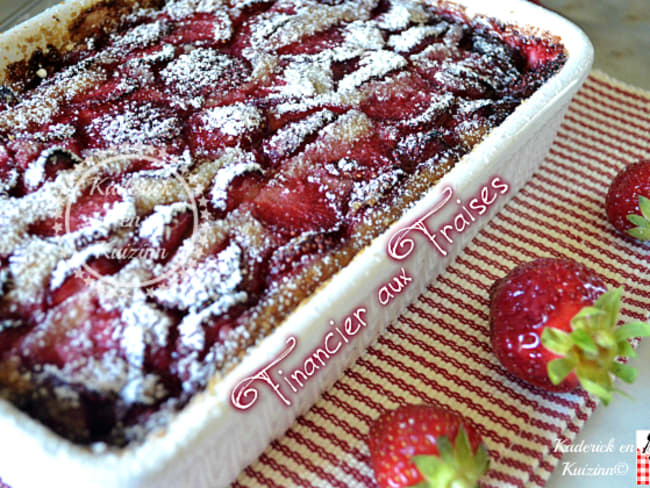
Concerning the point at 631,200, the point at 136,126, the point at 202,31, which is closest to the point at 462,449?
the point at 631,200

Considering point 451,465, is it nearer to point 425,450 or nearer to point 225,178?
point 425,450

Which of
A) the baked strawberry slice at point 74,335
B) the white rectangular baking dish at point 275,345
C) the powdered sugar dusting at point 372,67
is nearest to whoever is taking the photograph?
the white rectangular baking dish at point 275,345

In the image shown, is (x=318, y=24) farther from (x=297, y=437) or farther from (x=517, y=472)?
(x=517, y=472)

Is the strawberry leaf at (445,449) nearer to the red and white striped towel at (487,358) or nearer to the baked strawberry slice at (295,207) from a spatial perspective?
the red and white striped towel at (487,358)

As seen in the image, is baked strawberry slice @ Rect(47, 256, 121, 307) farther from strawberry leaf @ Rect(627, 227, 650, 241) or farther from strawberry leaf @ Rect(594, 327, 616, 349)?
strawberry leaf @ Rect(627, 227, 650, 241)

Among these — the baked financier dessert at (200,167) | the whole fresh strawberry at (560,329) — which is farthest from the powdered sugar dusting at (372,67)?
the whole fresh strawberry at (560,329)

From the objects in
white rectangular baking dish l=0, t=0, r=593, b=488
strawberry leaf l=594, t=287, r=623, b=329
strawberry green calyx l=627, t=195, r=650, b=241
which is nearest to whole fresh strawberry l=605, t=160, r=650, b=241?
strawberry green calyx l=627, t=195, r=650, b=241
